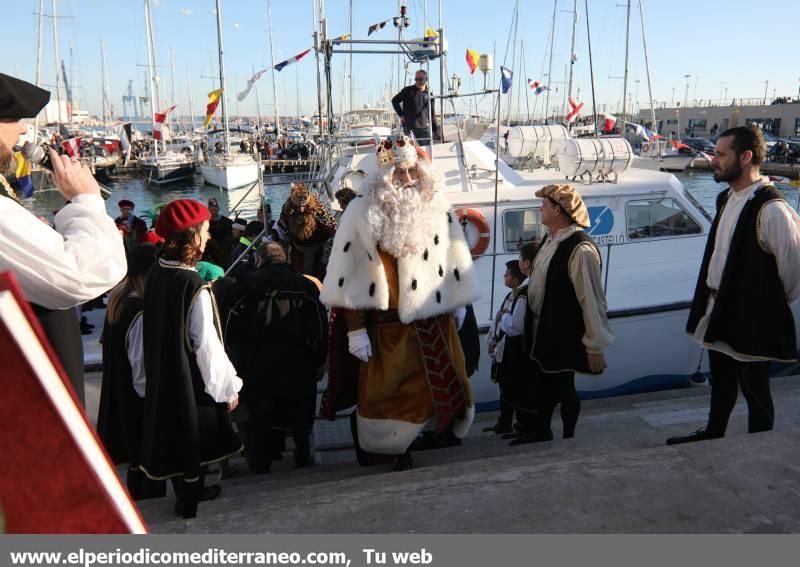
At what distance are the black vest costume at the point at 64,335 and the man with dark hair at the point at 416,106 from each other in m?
5.24

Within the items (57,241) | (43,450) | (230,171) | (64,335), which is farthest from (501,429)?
(230,171)

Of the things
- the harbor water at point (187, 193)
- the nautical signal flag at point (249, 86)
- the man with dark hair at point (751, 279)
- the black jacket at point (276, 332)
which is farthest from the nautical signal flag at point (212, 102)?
the harbor water at point (187, 193)

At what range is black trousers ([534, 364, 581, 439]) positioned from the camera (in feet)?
11.9

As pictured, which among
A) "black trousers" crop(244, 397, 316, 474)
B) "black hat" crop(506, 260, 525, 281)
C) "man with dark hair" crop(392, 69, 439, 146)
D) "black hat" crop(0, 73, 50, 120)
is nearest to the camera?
"black hat" crop(0, 73, 50, 120)

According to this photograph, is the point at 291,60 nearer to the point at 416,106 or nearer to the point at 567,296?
the point at 416,106

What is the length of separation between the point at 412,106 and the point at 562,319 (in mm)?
4017

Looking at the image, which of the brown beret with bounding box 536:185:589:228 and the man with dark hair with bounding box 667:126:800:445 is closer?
the man with dark hair with bounding box 667:126:800:445

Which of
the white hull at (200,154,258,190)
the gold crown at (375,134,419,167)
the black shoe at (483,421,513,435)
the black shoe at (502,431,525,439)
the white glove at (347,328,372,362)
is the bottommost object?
the black shoe at (483,421,513,435)

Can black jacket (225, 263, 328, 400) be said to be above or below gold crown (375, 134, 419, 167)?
below

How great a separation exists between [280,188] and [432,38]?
24.2 m

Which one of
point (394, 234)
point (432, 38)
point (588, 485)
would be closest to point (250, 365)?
point (394, 234)

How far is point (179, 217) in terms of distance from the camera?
104 inches

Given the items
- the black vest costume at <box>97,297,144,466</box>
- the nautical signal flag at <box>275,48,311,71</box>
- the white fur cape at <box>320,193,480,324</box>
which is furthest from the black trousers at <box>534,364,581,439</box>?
the nautical signal flag at <box>275,48,311,71</box>

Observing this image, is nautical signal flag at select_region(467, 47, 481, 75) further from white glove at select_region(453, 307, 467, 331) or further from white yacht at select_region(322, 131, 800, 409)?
white glove at select_region(453, 307, 467, 331)
